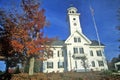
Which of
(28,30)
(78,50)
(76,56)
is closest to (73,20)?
(78,50)

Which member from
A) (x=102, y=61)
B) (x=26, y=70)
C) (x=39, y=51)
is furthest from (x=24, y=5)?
(x=102, y=61)

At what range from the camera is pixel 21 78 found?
57.7ft

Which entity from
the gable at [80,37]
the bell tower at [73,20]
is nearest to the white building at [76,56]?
the gable at [80,37]

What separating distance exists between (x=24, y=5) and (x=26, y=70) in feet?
46.0

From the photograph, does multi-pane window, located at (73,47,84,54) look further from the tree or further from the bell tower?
the tree

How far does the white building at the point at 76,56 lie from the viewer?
1412 inches

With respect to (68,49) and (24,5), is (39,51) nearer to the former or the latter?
(24,5)

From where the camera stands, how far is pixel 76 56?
118ft

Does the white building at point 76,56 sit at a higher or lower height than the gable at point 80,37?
lower

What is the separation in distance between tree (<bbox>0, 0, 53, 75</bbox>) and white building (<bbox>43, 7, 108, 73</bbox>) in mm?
14366

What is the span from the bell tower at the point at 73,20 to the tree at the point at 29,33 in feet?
66.8

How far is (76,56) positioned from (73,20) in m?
11.9

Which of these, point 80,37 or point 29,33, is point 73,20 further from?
point 29,33

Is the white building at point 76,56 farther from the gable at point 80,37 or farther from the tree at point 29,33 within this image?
the tree at point 29,33
